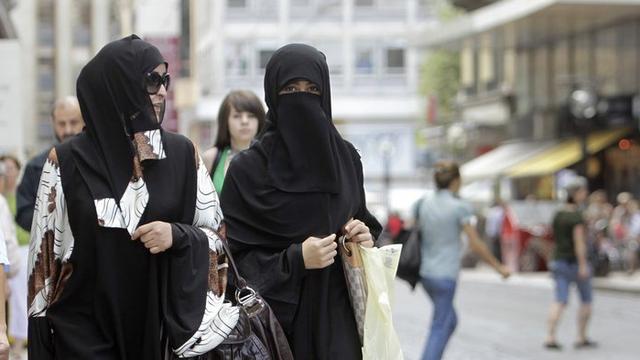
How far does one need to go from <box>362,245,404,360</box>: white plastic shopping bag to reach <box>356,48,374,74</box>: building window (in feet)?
233

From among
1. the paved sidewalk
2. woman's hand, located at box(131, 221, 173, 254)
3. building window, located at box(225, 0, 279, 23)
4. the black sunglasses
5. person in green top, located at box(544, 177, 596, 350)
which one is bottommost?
the paved sidewalk

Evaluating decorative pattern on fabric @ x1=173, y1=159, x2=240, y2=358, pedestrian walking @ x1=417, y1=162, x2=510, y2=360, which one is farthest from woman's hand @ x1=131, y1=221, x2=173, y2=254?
pedestrian walking @ x1=417, y1=162, x2=510, y2=360

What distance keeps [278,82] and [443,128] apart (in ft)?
198

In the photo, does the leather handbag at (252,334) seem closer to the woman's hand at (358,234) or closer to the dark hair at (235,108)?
the woman's hand at (358,234)

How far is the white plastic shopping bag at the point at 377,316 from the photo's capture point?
19.0ft

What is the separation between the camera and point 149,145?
5078 mm

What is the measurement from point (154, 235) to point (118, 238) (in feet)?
0.50

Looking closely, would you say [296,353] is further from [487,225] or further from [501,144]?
[501,144]

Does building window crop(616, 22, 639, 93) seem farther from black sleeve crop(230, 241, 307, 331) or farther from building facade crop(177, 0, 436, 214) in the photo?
black sleeve crop(230, 241, 307, 331)

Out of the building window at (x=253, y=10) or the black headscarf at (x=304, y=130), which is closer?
the black headscarf at (x=304, y=130)

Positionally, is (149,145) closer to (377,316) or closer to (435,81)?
(377,316)

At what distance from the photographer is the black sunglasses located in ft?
16.8

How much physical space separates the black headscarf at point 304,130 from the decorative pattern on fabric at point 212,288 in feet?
1.88

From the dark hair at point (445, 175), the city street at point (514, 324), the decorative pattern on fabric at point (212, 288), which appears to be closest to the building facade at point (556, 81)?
the city street at point (514, 324)
